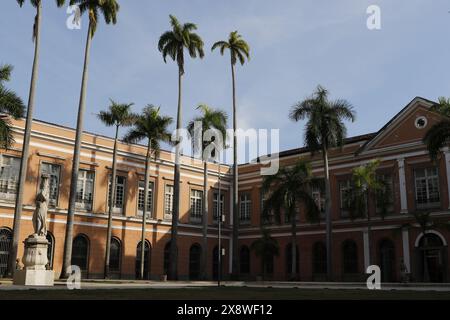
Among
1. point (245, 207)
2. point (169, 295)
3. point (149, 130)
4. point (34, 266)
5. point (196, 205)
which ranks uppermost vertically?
point (149, 130)

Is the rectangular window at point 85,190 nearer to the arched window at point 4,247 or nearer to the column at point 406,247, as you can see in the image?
the arched window at point 4,247

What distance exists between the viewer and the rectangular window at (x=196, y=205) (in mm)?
39156

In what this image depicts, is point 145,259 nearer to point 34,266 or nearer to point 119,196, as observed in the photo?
point 119,196

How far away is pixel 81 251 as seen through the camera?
31.8 metres

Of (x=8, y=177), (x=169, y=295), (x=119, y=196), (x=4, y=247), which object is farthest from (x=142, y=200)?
(x=169, y=295)

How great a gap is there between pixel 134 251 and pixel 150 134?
8194mm

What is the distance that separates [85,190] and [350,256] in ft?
59.9

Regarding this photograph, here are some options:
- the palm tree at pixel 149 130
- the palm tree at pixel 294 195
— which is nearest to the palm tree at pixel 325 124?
the palm tree at pixel 294 195

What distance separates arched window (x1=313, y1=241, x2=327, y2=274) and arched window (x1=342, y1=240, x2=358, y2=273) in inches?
58.6

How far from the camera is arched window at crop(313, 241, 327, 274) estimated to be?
115ft

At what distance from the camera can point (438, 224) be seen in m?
27.4
